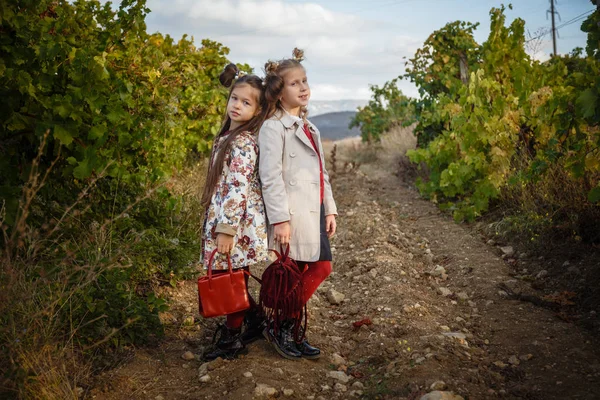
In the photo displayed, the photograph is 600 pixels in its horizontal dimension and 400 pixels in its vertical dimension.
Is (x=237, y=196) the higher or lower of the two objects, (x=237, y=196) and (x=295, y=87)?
the lower

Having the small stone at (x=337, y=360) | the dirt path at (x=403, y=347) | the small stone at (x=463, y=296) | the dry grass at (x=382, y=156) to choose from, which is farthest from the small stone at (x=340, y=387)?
the dry grass at (x=382, y=156)

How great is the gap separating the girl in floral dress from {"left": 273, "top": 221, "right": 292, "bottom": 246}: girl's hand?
116 millimetres

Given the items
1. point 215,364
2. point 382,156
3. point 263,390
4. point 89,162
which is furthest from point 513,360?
point 382,156

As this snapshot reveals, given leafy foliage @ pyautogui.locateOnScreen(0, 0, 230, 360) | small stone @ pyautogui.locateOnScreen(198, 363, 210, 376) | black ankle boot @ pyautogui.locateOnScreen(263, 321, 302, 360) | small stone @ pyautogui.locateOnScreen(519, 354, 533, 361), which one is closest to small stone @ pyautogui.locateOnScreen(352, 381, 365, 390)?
black ankle boot @ pyautogui.locateOnScreen(263, 321, 302, 360)

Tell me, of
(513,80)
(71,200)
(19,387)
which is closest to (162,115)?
(71,200)

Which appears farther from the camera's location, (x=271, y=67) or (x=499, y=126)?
(x=499, y=126)

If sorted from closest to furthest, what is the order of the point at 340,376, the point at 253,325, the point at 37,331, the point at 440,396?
1. the point at 440,396
2. the point at 37,331
3. the point at 340,376
4. the point at 253,325

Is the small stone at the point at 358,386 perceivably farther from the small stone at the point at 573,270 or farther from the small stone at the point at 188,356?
the small stone at the point at 573,270

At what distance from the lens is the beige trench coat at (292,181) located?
114 inches

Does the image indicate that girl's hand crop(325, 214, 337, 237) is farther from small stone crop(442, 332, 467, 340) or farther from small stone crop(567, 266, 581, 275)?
small stone crop(567, 266, 581, 275)

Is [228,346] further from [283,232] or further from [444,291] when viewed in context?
[444,291]

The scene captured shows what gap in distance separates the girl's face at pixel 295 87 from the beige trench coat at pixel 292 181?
0.32 ft

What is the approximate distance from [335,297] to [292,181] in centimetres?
167

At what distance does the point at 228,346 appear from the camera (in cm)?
316
